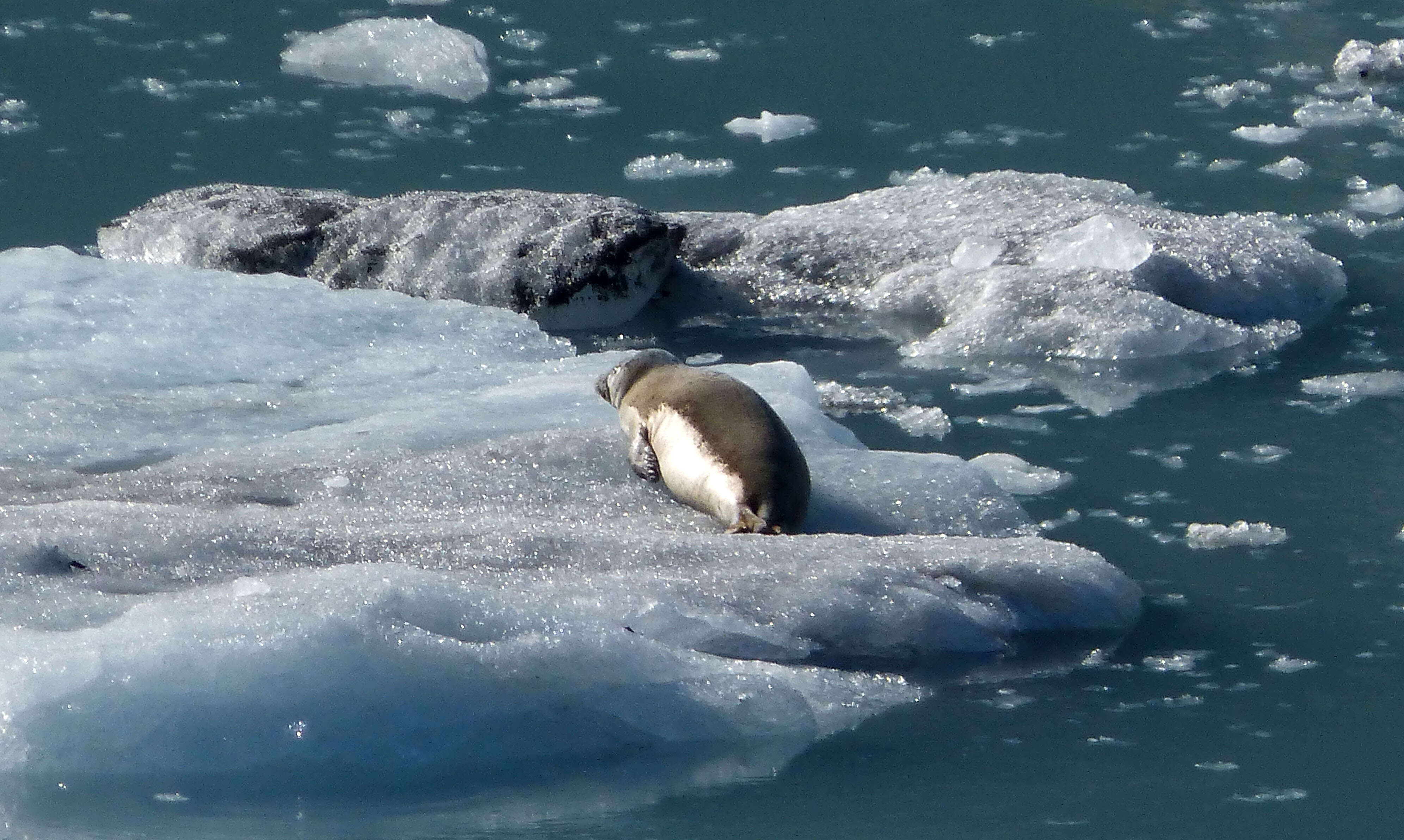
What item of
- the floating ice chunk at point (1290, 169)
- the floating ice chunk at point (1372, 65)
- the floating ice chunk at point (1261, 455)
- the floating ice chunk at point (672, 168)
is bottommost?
the floating ice chunk at point (1261, 455)

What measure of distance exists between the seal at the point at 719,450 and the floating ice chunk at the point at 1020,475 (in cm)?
49

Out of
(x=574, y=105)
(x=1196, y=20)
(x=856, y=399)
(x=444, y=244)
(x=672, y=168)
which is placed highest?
(x=1196, y=20)

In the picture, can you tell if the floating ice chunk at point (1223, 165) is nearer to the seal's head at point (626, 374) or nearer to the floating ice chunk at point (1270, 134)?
the floating ice chunk at point (1270, 134)

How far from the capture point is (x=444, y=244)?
5.54 meters

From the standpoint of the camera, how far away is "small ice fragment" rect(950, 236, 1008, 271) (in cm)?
543

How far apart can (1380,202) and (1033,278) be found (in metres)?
1.72

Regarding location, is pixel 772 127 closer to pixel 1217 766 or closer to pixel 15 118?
pixel 15 118

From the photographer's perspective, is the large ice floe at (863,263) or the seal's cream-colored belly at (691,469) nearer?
the seal's cream-colored belly at (691,469)

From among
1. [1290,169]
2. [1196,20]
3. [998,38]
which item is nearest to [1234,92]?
[1290,169]

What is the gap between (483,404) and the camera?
4.14 m

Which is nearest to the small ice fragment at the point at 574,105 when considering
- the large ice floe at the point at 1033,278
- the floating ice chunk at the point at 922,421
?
the large ice floe at the point at 1033,278

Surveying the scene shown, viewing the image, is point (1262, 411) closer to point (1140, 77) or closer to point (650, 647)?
point (650, 647)

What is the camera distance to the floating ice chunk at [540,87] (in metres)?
7.55

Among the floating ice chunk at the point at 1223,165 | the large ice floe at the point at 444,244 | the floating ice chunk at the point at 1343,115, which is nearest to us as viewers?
the large ice floe at the point at 444,244
